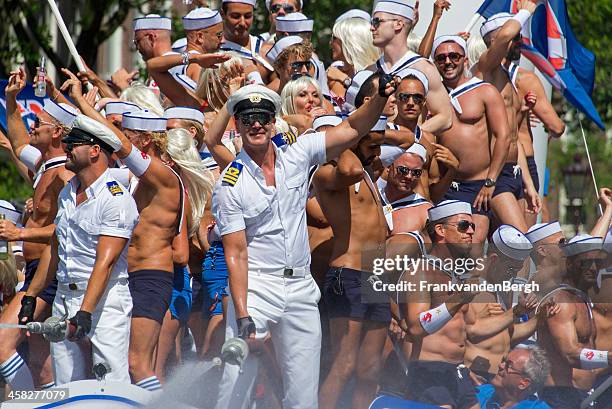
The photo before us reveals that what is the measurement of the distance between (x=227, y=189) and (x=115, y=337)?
112 centimetres

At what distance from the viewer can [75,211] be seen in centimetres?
795

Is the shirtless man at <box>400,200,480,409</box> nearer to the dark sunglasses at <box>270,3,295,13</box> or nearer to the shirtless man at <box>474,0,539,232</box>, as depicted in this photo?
the shirtless man at <box>474,0,539,232</box>

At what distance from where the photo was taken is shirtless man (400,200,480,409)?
7895mm

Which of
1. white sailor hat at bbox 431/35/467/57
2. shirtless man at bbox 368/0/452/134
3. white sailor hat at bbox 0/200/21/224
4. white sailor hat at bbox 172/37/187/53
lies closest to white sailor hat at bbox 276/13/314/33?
white sailor hat at bbox 172/37/187/53

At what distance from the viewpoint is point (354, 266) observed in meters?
8.32

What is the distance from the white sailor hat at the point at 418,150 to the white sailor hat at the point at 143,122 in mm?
1559

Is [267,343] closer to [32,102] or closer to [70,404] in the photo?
[70,404]

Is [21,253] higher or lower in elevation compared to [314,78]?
lower

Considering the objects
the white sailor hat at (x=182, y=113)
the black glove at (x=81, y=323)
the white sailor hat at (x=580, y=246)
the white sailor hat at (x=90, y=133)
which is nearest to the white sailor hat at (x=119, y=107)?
the white sailor hat at (x=182, y=113)

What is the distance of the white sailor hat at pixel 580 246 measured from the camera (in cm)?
802

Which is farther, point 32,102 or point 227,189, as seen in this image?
point 32,102

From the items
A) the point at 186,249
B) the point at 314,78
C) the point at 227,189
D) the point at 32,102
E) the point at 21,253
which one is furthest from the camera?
the point at 32,102

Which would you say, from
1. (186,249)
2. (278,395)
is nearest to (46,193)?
(186,249)

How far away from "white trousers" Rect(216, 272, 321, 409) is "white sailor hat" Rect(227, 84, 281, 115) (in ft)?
2.98
